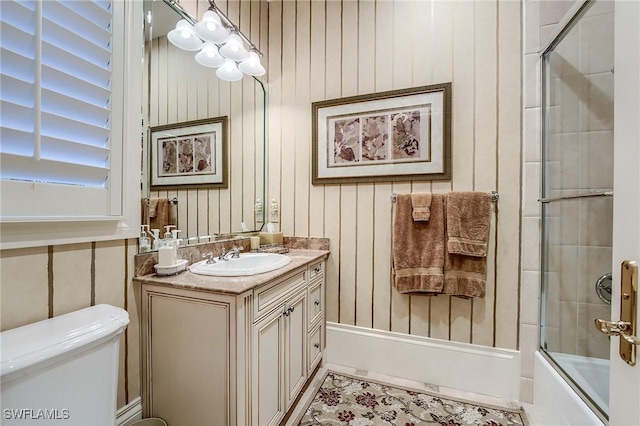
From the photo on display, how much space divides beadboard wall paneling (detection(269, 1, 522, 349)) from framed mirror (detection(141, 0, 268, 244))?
0.62 feet

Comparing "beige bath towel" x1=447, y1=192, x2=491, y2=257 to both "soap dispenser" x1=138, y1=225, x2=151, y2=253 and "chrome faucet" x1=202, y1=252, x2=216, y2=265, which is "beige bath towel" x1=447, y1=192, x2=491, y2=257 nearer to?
"chrome faucet" x1=202, y1=252, x2=216, y2=265

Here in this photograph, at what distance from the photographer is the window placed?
2.53 feet

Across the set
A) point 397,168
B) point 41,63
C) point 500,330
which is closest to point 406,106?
point 397,168

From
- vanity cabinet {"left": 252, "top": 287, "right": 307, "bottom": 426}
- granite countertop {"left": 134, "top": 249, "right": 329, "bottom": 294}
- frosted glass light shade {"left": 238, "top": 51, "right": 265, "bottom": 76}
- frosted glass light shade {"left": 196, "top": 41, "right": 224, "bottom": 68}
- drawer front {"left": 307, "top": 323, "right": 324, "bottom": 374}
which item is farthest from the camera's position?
frosted glass light shade {"left": 238, "top": 51, "right": 265, "bottom": 76}

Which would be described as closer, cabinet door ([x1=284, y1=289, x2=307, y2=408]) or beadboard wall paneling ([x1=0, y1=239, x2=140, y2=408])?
beadboard wall paneling ([x1=0, y1=239, x2=140, y2=408])

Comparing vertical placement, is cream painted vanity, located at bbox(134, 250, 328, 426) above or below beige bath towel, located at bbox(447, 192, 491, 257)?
below

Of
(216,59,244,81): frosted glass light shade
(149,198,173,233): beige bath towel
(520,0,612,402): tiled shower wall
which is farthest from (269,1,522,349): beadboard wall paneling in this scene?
(149,198,173,233): beige bath towel

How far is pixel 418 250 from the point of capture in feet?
5.51

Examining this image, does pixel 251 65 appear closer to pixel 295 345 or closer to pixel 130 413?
pixel 295 345

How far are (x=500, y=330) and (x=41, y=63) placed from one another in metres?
2.46

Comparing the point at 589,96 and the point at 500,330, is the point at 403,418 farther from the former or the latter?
the point at 589,96

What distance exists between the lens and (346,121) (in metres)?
1.89

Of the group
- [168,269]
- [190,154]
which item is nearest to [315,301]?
[168,269]

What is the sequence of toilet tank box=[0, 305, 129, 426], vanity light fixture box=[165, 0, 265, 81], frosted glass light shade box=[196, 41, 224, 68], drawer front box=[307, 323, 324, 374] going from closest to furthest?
toilet tank box=[0, 305, 129, 426] < vanity light fixture box=[165, 0, 265, 81] < frosted glass light shade box=[196, 41, 224, 68] < drawer front box=[307, 323, 324, 374]
